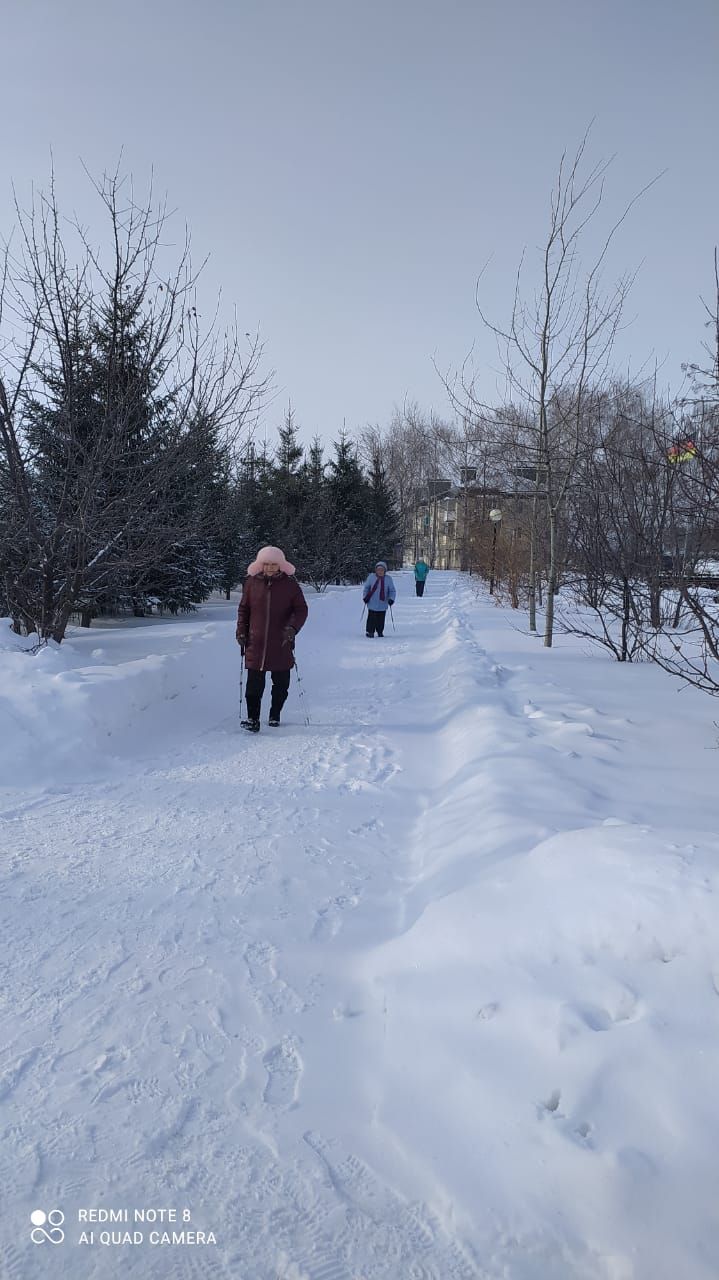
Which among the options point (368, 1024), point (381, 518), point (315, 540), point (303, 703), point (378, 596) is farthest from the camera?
point (381, 518)

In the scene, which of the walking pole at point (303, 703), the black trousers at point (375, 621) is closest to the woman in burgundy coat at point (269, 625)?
the walking pole at point (303, 703)

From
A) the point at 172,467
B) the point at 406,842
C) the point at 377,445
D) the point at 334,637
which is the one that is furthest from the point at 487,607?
the point at 377,445

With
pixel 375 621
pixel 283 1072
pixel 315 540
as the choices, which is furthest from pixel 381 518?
pixel 283 1072

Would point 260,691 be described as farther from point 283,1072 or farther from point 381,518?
point 381,518

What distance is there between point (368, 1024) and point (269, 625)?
5.20 metres

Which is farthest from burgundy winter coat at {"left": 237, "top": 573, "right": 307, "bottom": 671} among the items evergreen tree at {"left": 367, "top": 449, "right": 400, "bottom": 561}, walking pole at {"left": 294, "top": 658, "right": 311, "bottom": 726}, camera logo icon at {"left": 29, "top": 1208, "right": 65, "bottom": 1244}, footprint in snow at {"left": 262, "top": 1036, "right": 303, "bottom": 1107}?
evergreen tree at {"left": 367, "top": 449, "right": 400, "bottom": 561}

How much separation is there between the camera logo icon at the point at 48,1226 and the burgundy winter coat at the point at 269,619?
18.6 ft

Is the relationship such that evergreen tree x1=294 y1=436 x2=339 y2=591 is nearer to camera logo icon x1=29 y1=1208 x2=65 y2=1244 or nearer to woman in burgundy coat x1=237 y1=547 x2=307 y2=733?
woman in burgundy coat x1=237 y1=547 x2=307 y2=733

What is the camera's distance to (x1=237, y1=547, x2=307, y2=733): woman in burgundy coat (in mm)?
7430

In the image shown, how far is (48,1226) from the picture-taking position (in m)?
1.83

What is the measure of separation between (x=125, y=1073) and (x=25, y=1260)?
2.00ft

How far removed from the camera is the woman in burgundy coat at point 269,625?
7.43 meters

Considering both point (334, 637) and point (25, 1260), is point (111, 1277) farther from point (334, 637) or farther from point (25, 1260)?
point (334, 637)

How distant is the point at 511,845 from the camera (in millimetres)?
3727
